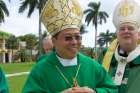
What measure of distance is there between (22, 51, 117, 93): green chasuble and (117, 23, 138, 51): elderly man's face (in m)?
0.62

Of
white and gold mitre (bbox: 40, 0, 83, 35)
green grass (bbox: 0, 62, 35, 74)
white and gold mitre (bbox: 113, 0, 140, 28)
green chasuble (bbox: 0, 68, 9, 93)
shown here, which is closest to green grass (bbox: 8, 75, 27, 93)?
green grass (bbox: 0, 62, 35, 74)

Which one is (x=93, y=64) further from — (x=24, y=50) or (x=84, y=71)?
(x=24, y=50)

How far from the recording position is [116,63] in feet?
17.5

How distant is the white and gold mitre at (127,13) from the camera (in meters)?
5.27

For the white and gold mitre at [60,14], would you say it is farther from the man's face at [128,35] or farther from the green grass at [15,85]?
the green grass at [15,85]

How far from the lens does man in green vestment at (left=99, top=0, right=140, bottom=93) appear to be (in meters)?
5.03

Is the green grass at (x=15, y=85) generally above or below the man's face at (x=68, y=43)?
below

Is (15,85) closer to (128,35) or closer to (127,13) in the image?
(127,13)

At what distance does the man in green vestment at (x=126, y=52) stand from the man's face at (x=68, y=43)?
2.81 ft

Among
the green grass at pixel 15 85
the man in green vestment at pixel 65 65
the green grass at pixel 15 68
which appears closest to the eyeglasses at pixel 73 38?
the man in green vestment at pixel 65 65

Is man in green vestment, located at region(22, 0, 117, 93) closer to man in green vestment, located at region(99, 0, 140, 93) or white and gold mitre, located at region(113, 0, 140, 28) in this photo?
man in green vestment, located at region(99, 0, 140, 93)

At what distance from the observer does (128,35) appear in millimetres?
4992

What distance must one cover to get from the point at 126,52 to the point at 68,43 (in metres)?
1.10

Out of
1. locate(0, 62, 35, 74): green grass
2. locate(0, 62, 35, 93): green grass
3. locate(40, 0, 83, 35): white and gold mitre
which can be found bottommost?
locate(0, 62, 35, 74): green grass
